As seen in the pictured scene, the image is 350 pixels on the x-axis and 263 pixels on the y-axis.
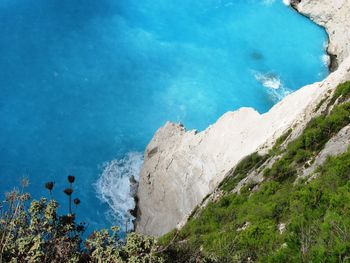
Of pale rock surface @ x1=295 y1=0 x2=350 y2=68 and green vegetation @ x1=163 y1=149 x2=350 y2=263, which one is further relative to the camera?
pale rock surface @ x1=295 y1=0 x2=350 y2=68

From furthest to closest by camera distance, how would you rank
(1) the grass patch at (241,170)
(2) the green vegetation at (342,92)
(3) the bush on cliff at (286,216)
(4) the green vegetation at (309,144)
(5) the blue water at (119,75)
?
(5) the blue water at (119,75), (1) the grass patch at (241,170), (2) the green vegetation at (342,92), (4) the green vegetation at (309,144), (3) the bush on cliff at (286,216)

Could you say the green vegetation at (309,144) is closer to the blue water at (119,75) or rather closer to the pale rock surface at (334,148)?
the pale rock surface at (334,148)

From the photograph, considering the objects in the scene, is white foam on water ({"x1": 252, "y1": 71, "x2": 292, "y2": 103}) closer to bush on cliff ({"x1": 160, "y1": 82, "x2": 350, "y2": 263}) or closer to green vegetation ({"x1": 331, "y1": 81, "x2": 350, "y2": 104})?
bush on cliff ({"x1": 160, "y1": 82, "x2": 350, "y2": 263})

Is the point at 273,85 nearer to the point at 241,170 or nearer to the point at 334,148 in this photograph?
the point at 241,170

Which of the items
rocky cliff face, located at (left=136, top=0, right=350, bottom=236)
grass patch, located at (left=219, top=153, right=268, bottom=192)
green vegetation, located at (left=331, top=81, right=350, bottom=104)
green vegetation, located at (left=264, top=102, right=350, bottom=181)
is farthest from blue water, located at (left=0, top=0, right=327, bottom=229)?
green vegetation, located at (left=331, top=81, right=350, bottom=104)

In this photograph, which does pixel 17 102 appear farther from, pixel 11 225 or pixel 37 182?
pixel 11 225

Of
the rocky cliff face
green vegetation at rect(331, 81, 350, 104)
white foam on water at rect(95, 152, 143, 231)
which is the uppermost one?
green vegetation at rect(331, 81, 350, 104)

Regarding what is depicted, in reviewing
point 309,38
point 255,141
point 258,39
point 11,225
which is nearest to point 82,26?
point 258,39

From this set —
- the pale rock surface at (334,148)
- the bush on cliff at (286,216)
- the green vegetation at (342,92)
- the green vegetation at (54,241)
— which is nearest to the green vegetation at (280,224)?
the bush on cliff at (286,216)
